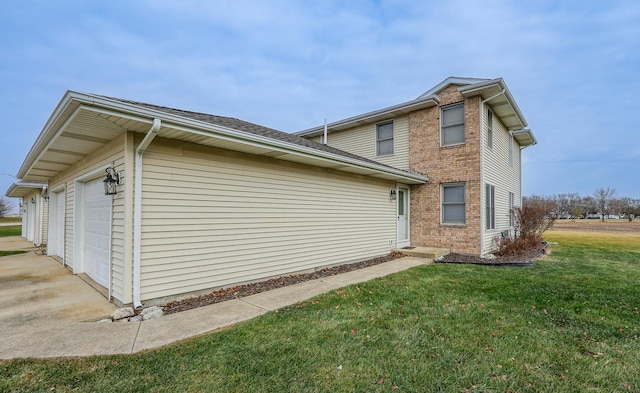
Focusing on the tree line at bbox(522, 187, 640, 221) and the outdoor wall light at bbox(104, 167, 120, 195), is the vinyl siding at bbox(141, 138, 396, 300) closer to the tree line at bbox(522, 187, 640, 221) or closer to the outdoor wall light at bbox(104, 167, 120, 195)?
the outdoor wall light at bbox(104, 167, 120, 195)

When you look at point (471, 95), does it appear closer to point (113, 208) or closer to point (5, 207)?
point (113, 208)

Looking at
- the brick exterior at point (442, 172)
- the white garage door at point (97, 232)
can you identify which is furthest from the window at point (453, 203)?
the white garage door at point (97, 232)

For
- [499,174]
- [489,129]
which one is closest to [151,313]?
[489,129]

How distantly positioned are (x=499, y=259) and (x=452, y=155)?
3.60m

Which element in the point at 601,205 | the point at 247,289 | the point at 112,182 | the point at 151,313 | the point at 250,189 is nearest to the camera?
the point at 151,313

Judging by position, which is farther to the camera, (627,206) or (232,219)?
(627,206)

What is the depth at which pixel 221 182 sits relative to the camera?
5438mm

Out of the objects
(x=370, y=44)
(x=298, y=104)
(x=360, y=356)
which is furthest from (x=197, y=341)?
(x=298, y=104)

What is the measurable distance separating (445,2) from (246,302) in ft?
39.4

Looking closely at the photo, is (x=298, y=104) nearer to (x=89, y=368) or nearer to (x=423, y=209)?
(x=423, y=209)

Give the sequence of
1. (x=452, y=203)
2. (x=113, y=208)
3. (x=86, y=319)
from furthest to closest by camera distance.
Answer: (x=452, y=203), (x=113, y=208), (x=86, y=319)

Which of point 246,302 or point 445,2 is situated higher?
point 445,2

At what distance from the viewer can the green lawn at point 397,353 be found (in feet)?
8.20

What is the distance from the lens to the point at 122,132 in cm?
455
